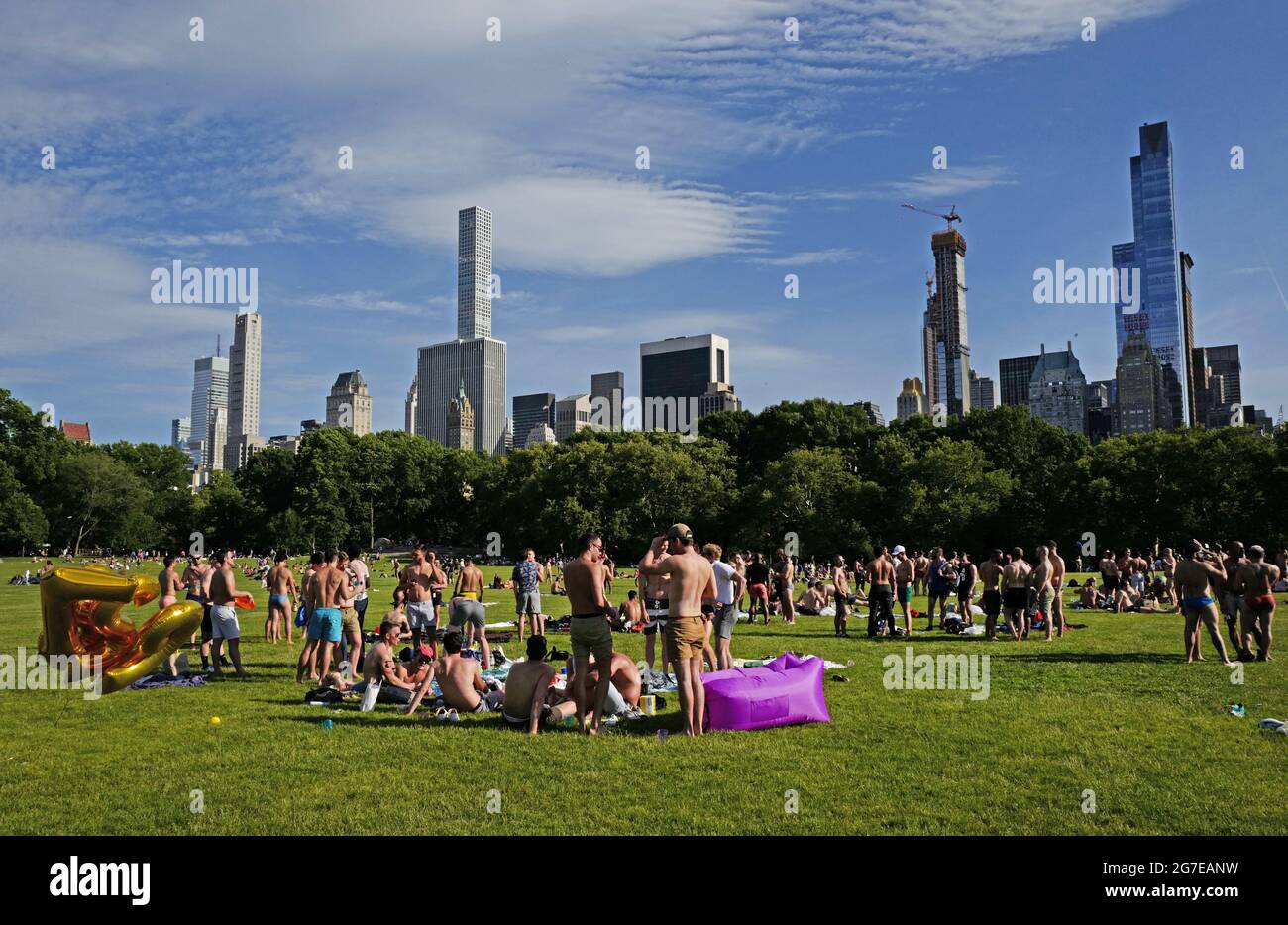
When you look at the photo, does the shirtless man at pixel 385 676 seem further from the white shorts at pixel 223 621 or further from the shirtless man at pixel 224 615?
the white shorts at pixel 223 621

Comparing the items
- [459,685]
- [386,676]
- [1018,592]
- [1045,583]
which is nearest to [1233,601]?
[1045,583]

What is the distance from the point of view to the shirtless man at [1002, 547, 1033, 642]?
18.2 meters

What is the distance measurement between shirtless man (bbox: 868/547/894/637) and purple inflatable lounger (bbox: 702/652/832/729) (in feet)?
28.9

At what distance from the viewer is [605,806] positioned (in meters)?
7.13

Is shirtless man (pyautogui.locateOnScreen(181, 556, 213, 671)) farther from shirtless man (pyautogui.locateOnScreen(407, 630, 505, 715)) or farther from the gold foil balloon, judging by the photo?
shirtless man (pyautogui.locateOnScreen(407, 630, 505, 715))

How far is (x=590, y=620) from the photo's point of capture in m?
9.72

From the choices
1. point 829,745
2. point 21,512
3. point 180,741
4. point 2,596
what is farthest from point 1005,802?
point 21,512

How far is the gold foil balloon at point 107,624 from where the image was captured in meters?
11.4

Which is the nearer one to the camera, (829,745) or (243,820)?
(243,820)

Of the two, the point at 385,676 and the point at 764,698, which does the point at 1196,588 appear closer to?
the point at 764,698

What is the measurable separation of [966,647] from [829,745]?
9142 millimetres

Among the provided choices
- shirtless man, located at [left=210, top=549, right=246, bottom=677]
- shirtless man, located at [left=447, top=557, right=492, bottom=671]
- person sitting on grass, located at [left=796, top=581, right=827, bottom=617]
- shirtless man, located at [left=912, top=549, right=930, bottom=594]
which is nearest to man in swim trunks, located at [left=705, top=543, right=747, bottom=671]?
shirtless man, located at [left=447, top=557, right=492, bottom=671]
